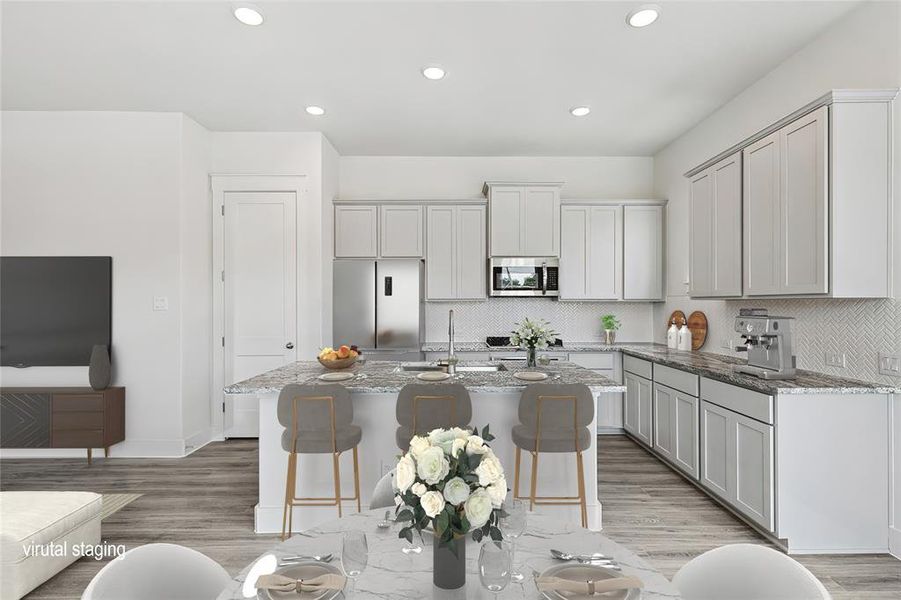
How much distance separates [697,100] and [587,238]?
1.78 metres

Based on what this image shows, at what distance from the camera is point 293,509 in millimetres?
2945

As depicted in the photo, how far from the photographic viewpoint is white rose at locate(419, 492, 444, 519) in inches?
39.7

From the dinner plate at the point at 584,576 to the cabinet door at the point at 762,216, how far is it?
262 centimetres

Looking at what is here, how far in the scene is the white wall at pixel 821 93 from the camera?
2561 millimetres

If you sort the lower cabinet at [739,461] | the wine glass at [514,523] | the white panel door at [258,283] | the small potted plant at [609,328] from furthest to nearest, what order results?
the small potted plant at [609,328], the white panel door at [258,283], the lower cabinet at [739,461], the wine glass at [514,523]

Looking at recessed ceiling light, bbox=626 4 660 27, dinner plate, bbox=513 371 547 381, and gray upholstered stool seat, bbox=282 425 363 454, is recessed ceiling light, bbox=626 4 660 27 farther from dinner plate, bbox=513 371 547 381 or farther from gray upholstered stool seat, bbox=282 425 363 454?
gray upholstered stool seat, bbox=282 425 363 454

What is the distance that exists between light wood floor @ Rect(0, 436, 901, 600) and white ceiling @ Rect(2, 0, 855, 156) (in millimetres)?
3260

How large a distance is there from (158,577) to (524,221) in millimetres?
4671

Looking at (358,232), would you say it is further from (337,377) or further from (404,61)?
(337,377)

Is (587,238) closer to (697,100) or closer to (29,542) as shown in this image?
(697,100)

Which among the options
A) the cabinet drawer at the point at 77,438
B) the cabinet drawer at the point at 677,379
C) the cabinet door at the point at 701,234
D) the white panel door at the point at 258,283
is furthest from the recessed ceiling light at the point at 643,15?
the cabinet drawer at the point at 77,438

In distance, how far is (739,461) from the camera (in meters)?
2.94

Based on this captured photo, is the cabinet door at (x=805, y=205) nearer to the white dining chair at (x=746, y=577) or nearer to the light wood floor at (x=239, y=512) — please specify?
the light wood floor at (x=239, y=512)

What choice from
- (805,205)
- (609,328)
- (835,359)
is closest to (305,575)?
(805,205)
